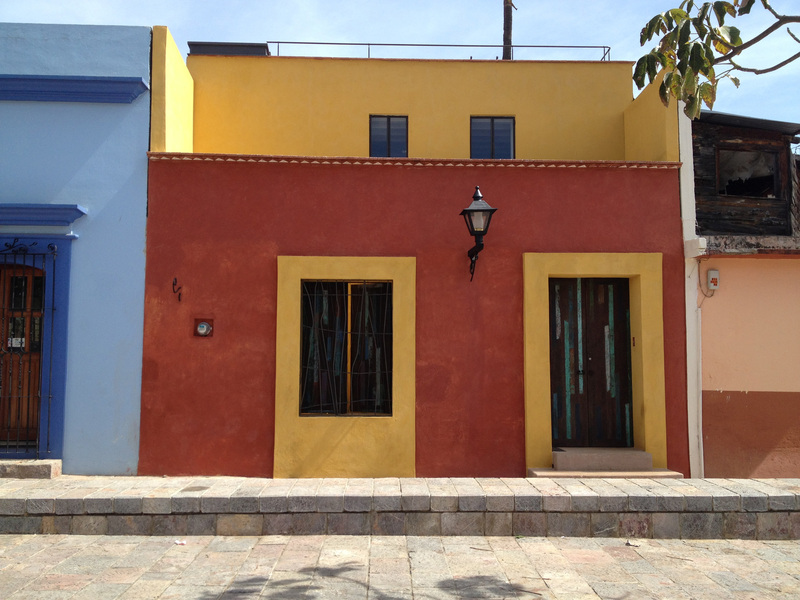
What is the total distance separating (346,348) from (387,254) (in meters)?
1.25

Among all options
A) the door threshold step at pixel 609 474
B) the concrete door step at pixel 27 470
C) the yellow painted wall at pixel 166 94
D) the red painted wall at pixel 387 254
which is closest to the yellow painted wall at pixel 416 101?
the yellow painted wall at pixel 166 94

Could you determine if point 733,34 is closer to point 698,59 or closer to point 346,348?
point 698,59

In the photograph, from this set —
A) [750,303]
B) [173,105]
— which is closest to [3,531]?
[173,105]

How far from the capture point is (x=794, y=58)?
15.9 ft

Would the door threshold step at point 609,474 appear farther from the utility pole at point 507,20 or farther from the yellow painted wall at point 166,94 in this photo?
the utility pole at point 507,20

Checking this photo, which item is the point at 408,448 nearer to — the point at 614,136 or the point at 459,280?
the point at 459,280

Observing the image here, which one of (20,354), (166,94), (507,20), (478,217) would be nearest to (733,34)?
(478,217)

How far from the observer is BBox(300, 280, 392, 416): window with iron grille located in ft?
27.1

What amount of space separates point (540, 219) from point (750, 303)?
2.83m

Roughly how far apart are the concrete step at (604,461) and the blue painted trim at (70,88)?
671cm

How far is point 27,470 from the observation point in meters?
7.61

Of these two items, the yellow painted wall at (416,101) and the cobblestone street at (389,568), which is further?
the yellow painted wall at (416,101)

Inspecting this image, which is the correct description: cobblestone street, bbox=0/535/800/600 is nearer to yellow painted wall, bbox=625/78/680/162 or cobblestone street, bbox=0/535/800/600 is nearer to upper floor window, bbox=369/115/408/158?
yellow painted wall, bbox=625/78/680/162

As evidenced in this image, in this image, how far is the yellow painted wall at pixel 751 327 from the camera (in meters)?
8.39
